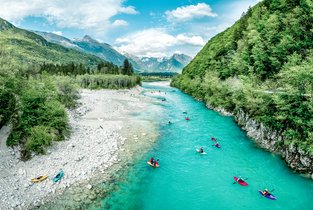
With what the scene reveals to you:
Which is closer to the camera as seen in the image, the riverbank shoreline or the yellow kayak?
the riverbank shoreline

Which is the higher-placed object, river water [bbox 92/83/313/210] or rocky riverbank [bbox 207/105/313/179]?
rocky riverbank [bbox 207/105/313/179]

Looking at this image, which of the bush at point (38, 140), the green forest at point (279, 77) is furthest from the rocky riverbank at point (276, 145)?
the bush at point (38, 140)

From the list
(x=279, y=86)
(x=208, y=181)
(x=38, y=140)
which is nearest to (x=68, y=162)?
(x=38, y=140)

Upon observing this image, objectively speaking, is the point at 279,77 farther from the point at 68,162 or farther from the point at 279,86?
the point at 68,162

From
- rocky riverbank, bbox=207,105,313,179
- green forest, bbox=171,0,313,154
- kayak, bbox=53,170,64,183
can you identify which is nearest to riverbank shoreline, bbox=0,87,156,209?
kayak, bbox=53,170,64,183

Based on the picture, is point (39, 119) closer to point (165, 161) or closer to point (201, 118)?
point (165, 161)

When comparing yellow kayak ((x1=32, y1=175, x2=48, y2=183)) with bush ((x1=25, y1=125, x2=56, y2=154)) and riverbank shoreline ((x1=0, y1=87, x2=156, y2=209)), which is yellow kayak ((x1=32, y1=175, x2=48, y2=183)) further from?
bush ((x1=25, y1=125, x2=56, y2=154))
